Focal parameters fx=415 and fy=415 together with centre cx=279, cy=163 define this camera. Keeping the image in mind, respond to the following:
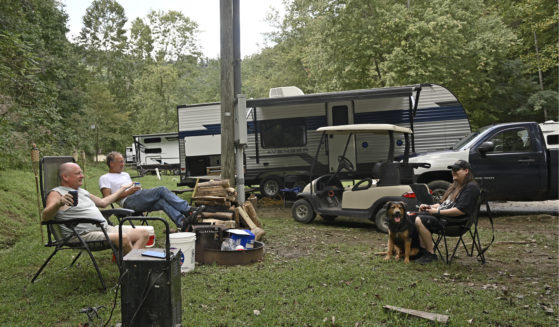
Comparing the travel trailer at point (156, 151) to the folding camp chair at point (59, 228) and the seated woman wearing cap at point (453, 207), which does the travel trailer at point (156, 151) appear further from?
the seated woman wearing cap at point (453, 207)

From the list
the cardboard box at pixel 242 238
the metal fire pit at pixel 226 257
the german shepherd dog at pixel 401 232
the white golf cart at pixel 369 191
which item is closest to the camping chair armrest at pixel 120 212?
the metal fire pit at pixel 226 257

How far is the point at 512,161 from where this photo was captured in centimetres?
786

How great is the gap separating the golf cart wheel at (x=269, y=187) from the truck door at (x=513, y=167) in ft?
16.0

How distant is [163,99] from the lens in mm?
28781

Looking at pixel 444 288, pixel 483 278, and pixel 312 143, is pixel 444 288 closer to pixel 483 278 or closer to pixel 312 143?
pixel 483 278

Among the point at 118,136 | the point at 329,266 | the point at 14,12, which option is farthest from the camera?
the point at 118,136

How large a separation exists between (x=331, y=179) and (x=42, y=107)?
6.73 meters

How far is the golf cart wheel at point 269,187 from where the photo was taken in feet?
36.0

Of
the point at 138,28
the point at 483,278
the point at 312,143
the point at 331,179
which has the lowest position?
the point at 483,278

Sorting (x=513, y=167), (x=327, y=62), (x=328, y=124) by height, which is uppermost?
(x=327, y=62)

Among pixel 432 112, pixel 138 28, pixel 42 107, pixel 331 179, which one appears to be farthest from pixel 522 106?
pixel 138 28

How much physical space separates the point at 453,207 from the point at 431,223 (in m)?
0.31

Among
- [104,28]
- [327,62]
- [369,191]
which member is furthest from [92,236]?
[104,28]

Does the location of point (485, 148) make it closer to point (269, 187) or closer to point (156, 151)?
point (269, 187)
